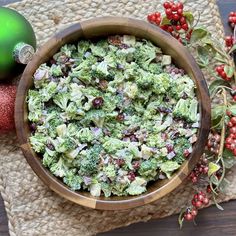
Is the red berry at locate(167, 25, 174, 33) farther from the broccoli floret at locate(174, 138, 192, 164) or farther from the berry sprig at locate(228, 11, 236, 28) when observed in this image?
the broccoli floret at locate(174, 138, 192, 164)

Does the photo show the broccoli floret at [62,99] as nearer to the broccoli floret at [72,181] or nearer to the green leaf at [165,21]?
the broccoli floret at [72,181]

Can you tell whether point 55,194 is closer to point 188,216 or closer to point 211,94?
point 188,216

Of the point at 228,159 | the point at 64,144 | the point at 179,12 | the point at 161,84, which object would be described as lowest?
the point at 228,159

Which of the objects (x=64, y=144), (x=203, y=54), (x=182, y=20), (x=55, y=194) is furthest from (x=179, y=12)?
(x=55, y=194)

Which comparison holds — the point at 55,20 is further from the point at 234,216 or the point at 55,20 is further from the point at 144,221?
the point at 234,216

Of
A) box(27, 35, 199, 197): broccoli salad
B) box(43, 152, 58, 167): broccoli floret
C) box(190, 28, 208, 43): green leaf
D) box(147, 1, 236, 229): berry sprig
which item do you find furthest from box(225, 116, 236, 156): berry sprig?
box(43, 152, 58, 167): broccoli floret
